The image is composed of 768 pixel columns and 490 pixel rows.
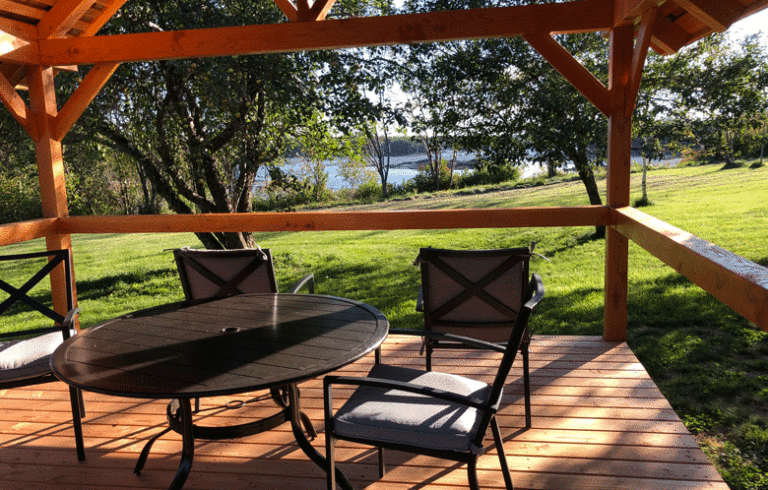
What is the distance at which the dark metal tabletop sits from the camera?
166cm

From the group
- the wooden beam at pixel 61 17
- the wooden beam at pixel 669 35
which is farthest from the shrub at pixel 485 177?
the wooden beam at pixel 61 17

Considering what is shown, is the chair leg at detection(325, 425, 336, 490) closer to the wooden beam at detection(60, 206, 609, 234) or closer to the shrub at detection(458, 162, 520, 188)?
the wooden beam at detection(60, 206, 609, 234)

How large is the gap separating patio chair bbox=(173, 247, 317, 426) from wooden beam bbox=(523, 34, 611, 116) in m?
1.94

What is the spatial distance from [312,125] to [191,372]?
563cm

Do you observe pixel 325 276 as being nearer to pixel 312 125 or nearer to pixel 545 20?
pixel 312 125

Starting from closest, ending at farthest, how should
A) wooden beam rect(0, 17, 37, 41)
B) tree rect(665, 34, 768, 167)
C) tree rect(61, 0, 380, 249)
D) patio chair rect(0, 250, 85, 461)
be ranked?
patio chair rect(0, 250, 85, 461) < wooden beam rect(0, 17, 37, 41) < tree rect(61, 0, 380, 249) < tree rect(665, 34, 768, 167)

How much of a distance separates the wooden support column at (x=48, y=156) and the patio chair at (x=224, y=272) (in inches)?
64.2

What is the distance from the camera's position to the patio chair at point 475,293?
255 centimetres

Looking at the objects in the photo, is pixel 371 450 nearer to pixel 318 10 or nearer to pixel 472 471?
pixel 472 471

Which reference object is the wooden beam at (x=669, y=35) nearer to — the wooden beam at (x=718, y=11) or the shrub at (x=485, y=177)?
the wooden beam at (x=718, y=11)

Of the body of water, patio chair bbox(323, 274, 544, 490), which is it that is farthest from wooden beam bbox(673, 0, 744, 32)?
the body of water

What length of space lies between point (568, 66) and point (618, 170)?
705mm

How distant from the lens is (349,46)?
364cm

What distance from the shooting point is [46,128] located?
395 cm
